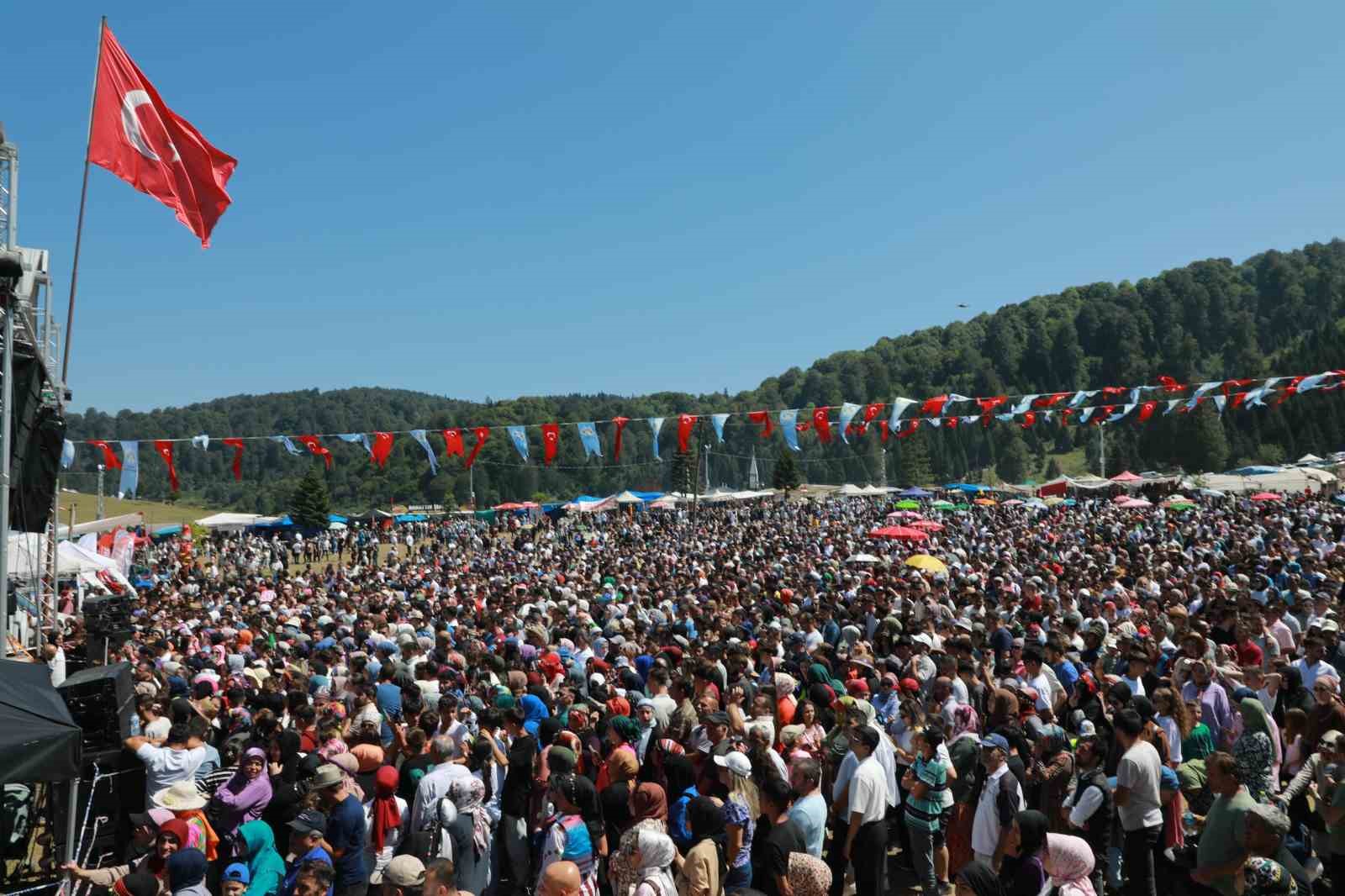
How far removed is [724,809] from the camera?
4.95 metres

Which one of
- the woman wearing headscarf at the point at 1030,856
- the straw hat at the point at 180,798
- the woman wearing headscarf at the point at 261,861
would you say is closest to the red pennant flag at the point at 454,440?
the straw hat at the point at 180,798

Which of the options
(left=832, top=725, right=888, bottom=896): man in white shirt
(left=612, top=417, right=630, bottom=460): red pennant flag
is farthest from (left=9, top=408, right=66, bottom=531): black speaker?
(left=612, top=417, right=630, bottom=460): red pennant flag

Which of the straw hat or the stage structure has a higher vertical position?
the stage structure

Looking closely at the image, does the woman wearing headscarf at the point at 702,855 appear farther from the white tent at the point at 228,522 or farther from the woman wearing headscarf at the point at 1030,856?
the white tent at the point at 228,522

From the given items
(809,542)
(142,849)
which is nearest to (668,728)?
(142,849)

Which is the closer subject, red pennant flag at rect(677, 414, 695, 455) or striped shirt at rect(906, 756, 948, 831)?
striped shirt at rect(906, 756, 948, 831)

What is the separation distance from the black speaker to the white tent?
1131 inches

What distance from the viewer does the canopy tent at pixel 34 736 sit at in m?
4.91

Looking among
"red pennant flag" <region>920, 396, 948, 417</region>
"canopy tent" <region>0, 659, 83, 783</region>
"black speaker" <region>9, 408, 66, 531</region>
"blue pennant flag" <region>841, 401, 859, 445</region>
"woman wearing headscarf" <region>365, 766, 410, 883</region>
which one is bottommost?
"woman wearing headscarf" <region>365, 766, 410, 883</region>

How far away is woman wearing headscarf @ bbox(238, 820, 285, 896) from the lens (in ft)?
15.9

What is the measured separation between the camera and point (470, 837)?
211 inches

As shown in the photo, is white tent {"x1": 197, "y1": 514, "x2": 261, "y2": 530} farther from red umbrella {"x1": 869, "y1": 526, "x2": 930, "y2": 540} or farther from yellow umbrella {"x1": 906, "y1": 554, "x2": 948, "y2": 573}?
yellow umbrella {"x1": 906, "y1": 554, "x2": 948, "y2": 573}

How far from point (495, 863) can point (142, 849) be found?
207 centimetres

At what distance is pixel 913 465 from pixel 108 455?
7483 cm
